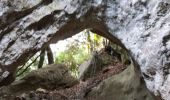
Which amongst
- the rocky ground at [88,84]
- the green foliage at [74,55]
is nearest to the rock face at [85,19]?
the rocky ground at [88,84]

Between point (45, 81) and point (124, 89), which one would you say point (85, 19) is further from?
point (45, 81)

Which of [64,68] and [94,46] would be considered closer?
[64,68]

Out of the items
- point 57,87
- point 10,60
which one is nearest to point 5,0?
point 10,60

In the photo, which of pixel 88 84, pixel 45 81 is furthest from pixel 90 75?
pixel 45 81

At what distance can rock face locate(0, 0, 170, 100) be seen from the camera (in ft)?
13.1

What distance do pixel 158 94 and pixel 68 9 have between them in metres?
1.57

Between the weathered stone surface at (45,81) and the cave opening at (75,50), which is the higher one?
the cave opening at (75,50)

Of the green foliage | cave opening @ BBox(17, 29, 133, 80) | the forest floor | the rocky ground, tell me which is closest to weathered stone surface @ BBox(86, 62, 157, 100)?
the rocky ground

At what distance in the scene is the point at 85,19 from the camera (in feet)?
15.0

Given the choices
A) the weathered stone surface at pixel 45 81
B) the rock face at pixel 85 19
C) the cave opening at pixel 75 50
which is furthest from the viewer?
the cave opening at pixel 75 50

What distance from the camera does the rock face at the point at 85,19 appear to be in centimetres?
399

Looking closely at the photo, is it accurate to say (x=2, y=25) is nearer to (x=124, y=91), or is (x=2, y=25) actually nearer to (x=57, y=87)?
(x=124, y=91)

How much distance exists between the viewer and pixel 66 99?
6.46 meters

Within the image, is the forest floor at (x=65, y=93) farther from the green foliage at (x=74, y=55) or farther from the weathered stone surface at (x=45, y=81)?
the green foliage at (x=74, y=55)
